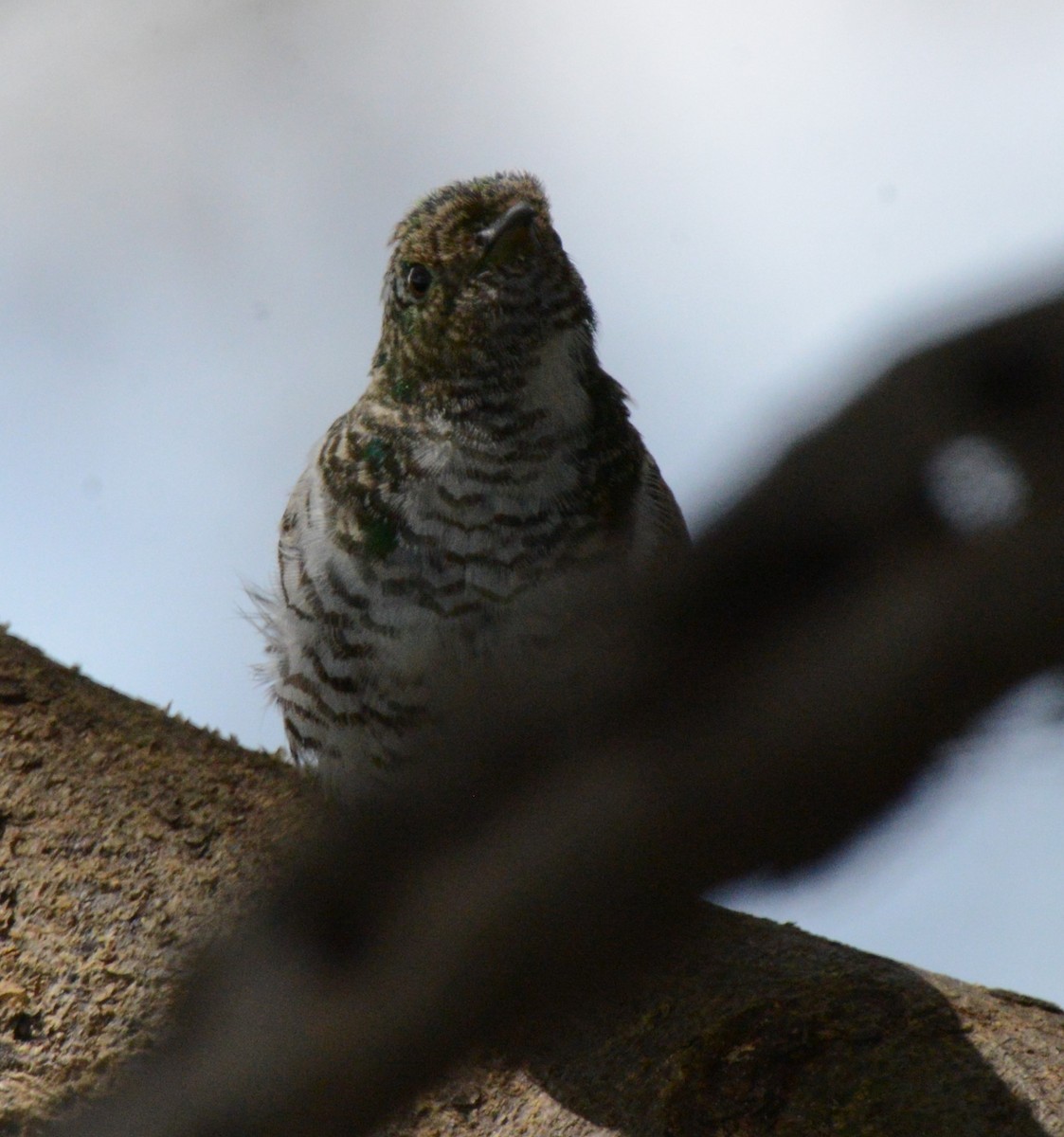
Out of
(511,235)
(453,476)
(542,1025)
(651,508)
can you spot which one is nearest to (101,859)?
(542,1025)

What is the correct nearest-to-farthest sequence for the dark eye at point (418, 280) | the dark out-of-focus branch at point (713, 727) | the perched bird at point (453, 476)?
the dark out-of-focus branch at point (713, 727) → the perched bird at point (453, 476) → the dark eye at point (418, 280)

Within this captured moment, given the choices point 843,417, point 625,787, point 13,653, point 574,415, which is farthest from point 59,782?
point 843,417

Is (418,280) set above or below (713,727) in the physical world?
above

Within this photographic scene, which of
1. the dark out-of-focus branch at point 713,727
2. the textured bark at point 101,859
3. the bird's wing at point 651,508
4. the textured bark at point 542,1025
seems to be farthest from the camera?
the bird's wing at point 651,508

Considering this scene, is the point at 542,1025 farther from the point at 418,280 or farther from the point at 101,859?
the point at 418,280

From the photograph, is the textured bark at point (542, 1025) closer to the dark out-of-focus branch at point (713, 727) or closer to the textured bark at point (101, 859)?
the textured bark at point (101, 859)

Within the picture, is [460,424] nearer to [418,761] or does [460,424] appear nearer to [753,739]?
[418,761]

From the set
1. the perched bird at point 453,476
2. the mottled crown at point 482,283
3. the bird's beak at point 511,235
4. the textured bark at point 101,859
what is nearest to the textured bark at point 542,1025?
the textured bark at point 101,859
